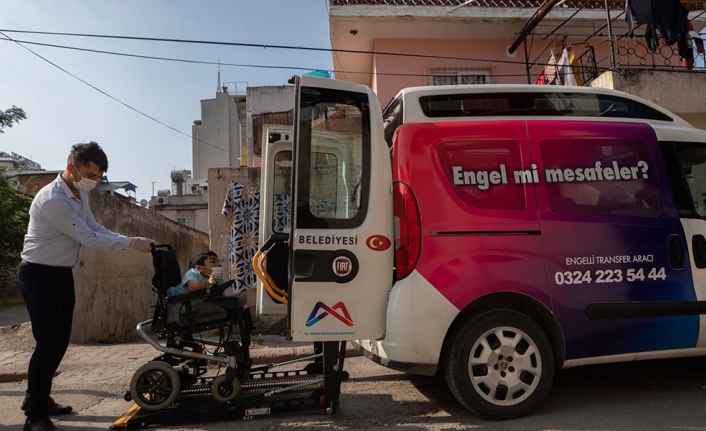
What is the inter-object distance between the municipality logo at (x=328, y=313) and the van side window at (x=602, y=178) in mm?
1650

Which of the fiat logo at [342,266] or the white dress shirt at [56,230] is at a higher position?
the white dress shirt at [56,230]

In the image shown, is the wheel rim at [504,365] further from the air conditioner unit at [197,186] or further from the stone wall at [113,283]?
the air conditioner unit at [197,186]

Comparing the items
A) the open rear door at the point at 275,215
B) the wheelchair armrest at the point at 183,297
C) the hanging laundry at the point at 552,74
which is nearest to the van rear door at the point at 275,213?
the open rear door at the point at 275,215

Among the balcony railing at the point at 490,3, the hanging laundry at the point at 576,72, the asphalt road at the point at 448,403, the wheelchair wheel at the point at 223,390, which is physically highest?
the balcony railing at the point at 490,3

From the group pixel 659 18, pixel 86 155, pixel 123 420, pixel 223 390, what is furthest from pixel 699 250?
pixel 659 18

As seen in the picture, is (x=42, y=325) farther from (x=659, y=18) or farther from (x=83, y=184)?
(x=659, y=18)

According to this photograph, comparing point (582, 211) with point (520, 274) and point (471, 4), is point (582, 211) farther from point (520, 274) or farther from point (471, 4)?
point (471, 4)

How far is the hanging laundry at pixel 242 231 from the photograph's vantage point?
713 centimetres

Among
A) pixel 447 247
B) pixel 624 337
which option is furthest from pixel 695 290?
pixel 447 247

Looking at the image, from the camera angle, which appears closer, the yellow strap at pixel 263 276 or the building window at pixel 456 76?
the yellow strap at pixel 263 276

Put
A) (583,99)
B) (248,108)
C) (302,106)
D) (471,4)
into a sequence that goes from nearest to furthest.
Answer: (302,106), (583,99), (471,4), (248,108)

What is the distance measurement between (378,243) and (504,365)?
1200mm

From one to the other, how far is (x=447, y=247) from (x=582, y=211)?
1072mm

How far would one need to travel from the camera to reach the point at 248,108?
17266mm
